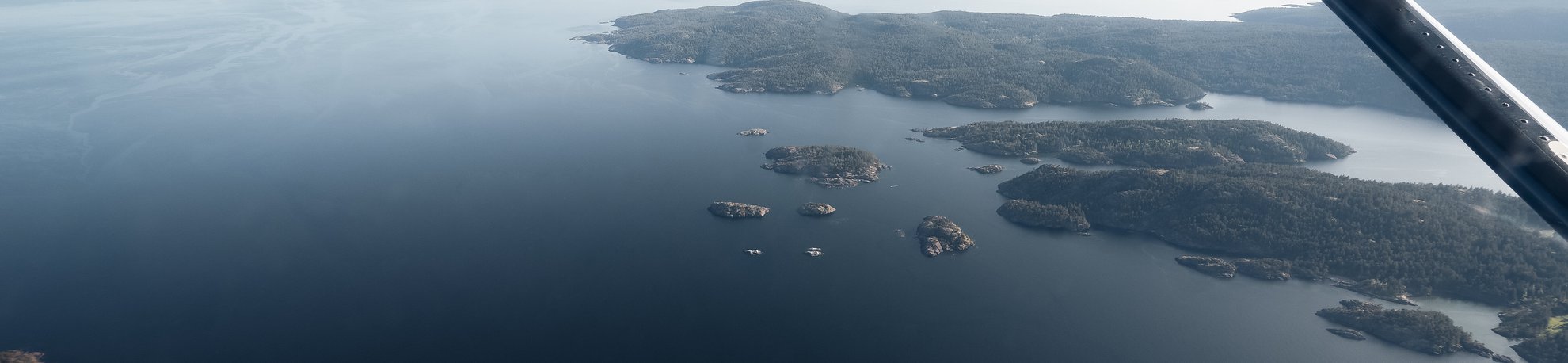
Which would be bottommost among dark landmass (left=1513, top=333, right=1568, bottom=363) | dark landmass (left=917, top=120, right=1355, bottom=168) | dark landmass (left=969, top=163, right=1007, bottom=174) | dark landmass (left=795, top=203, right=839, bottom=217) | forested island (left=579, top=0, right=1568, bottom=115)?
dark landmass (left=1513, top=333, right=1568, bottom=363)

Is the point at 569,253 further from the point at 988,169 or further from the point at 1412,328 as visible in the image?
the point at 1412,328

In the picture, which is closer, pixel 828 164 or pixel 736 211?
pixel 736 211

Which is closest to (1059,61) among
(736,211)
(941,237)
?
(941,237)

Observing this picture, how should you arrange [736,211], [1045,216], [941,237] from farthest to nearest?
[1045,216]
[736,211]
[941,237]

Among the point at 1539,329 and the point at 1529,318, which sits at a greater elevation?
the point at 1529,318

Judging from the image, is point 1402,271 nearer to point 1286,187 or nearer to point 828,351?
point 1286,187

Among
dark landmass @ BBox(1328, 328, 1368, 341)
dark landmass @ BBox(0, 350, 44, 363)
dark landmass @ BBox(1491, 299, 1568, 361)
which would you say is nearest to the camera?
dark landmass @ BBox(0, 350, 44, 363)

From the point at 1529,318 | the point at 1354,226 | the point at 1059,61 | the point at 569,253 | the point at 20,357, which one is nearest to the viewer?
the point at 20,357


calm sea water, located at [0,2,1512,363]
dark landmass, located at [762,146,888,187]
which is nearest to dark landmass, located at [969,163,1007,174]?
calm sea water, located at [0,2,1512,363]

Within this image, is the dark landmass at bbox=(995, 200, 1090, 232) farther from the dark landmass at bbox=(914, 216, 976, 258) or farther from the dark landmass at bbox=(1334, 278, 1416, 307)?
the dark landmass at bbox=(1334, 278, 1416, 307)
